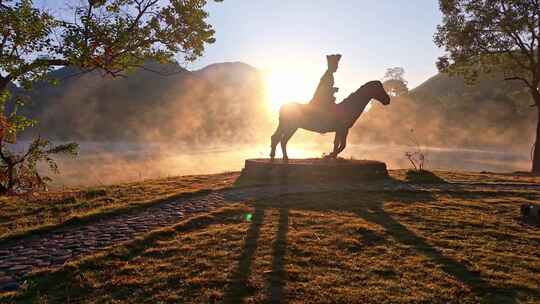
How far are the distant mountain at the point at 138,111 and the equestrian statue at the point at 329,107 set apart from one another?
127 m

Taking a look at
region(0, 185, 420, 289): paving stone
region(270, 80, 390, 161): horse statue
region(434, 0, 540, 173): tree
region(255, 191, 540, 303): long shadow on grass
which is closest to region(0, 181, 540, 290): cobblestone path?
region(0, 185, 420, 289): paving stone

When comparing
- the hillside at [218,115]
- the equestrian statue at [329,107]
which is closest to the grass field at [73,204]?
the equestrian statue at [329,107]

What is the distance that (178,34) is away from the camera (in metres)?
16.3

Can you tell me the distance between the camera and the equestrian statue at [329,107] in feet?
56.4

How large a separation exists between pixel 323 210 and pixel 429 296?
557 cm

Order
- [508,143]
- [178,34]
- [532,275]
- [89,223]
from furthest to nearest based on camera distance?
[508,143] < [178,34] < [89,223] < [532,275]

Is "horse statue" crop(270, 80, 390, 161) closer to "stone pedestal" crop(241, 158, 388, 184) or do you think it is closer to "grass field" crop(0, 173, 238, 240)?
"stone pedestal" crop(241, 158, 388, 184)

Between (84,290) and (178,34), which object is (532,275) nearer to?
(84,290)

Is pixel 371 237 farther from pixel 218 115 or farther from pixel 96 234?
pixel 218 115

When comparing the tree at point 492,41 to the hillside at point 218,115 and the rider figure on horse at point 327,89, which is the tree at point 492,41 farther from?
the hillside at point 218,115

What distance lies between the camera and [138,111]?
522 feet

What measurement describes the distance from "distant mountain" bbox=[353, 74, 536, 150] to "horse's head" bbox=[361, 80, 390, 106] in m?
72.7

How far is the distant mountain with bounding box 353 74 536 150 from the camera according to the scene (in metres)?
89.1

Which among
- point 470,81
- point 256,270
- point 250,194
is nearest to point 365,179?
point 250,194
